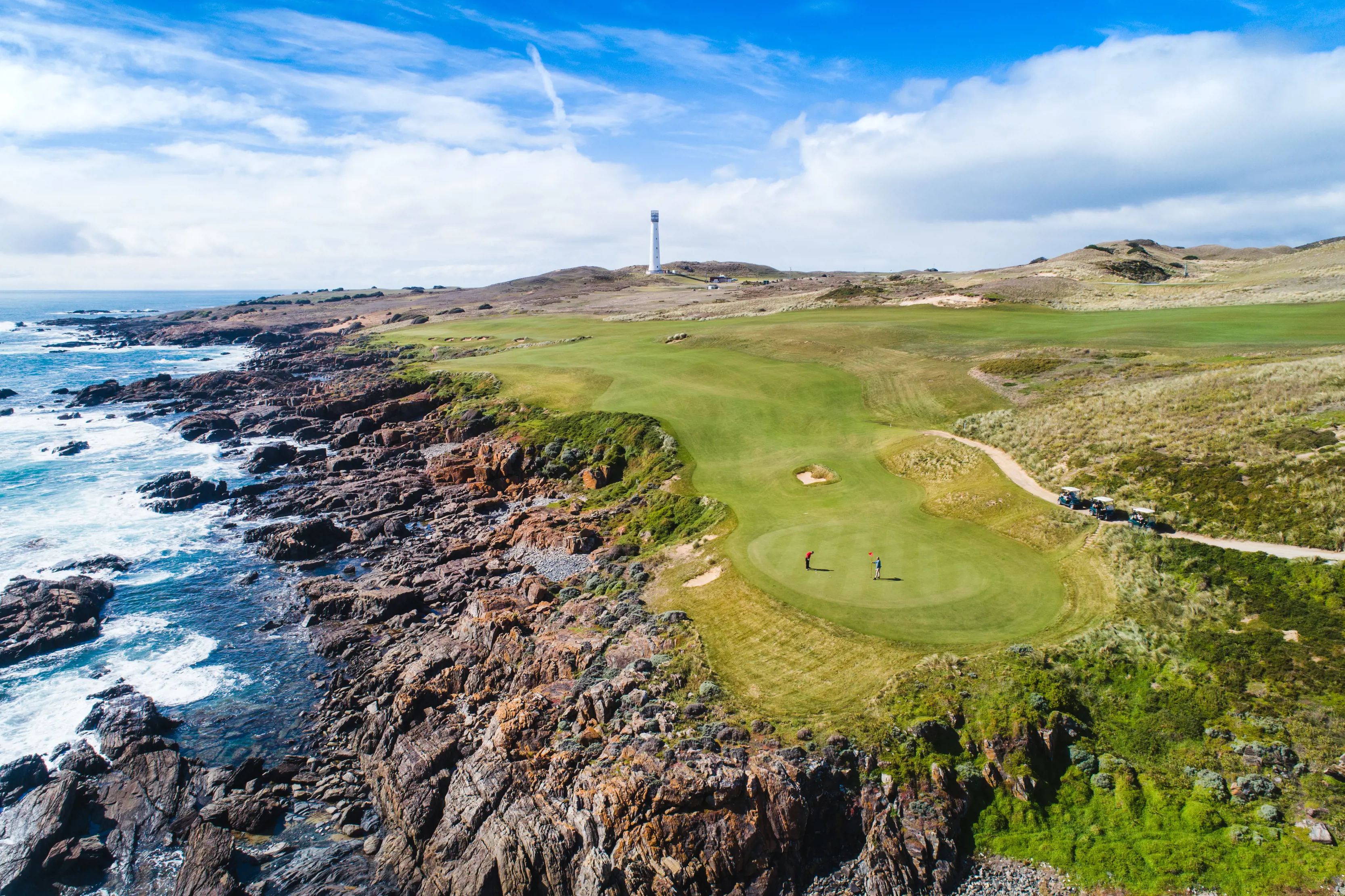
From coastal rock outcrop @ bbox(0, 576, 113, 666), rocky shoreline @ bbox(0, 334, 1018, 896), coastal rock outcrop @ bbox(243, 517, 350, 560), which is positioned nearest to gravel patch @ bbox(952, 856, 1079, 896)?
rocky shoreline @ bbox(0, 334, 1018, 896)

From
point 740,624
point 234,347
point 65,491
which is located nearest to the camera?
point 740,624

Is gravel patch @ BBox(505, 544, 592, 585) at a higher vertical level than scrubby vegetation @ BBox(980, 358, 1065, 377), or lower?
lower

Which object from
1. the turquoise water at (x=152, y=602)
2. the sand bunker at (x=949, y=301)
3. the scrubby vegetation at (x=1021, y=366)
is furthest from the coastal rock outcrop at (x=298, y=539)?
the sand bunker at (x=949, y=301)

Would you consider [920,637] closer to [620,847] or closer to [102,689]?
[620,847]

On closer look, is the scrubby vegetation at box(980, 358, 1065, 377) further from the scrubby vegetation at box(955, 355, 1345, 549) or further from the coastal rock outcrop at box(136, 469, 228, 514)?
the coastal rock outcrop at box(136, 469, 228, 514)

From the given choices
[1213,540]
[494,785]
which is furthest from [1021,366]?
[494,785]

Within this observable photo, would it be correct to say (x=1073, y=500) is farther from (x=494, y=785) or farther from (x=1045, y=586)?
(x=494, y=785)

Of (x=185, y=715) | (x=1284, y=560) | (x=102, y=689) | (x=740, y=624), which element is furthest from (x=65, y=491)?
(x=1284, y=560)
